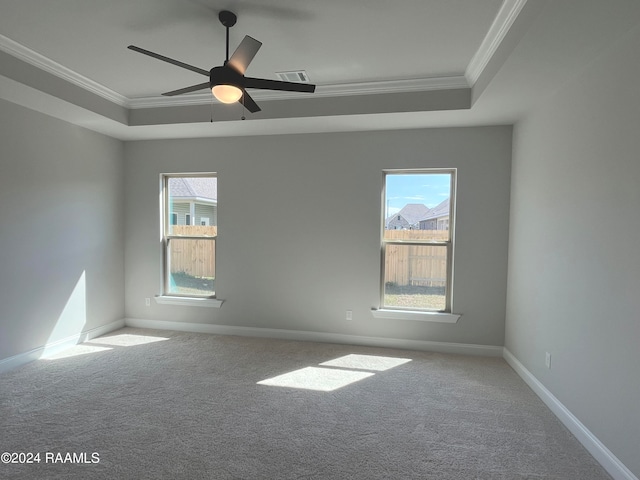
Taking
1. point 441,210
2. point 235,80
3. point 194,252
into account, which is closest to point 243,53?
point 235,80

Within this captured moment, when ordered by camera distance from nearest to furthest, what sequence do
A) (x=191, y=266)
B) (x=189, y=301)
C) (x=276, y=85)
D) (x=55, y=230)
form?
(x=276, y=85), (x=55, y=230), (x=189, y=301), (x=191, y=266)

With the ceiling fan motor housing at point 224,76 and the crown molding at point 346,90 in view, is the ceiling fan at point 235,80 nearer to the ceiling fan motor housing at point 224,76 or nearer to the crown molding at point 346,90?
the ceiling fan motor housing at point 224,76

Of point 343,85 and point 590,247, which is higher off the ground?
point 343,85

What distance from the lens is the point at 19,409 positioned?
2.55 meters

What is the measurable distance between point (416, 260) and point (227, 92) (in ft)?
9.14

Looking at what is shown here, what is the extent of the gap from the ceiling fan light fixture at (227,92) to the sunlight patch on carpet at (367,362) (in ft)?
8.53

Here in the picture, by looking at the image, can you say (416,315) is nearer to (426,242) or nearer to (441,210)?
(426,242)

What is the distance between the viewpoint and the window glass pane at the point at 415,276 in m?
3.96

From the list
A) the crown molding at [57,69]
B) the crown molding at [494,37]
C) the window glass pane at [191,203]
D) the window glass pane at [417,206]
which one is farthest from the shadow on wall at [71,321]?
the crown molding at [494,37]

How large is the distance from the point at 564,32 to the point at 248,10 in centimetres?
189

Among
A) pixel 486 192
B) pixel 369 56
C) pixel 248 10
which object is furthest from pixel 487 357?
pixel 248 10

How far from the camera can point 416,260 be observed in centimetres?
402

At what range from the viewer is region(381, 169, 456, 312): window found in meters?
3.94

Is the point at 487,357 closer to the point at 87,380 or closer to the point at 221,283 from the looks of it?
the point at 221,283
